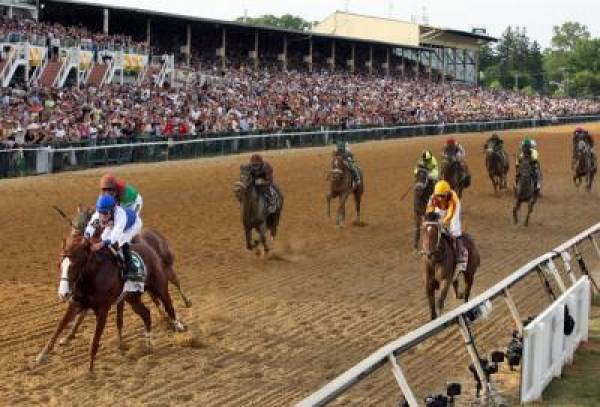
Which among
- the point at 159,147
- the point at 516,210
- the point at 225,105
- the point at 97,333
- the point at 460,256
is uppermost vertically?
the point at 225,105

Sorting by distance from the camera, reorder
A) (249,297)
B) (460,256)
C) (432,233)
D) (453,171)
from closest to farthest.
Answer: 1. (432,233)
2. (460,256)
3. (249,297)
4. (453,171)

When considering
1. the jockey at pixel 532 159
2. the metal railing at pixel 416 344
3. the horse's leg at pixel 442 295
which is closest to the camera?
the metal railing at pixel 416 344

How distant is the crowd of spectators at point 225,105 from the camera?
85.9 feet

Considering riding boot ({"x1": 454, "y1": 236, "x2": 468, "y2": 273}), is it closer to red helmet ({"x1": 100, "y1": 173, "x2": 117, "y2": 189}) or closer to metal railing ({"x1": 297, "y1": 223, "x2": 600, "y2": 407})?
metal railing ({"x1": 297, "y1": 223, "x2": 600, "y2": 407})

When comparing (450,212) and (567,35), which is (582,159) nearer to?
(450,212)

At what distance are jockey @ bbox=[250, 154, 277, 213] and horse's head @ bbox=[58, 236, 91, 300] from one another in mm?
6651

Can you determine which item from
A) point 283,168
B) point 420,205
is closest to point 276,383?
point 420,205

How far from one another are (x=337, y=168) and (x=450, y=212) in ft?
24.8

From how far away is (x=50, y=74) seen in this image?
103 feet

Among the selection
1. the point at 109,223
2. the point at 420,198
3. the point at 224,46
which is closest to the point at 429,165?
the point at 420,198

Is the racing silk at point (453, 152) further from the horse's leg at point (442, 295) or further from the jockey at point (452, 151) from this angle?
the horse's leg at point (442, 295)

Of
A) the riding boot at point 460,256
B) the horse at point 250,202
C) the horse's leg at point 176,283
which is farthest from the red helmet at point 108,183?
the horse at point 250,202

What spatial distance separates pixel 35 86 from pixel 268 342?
22199 mm

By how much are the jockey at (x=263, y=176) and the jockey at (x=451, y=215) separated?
164 inches
